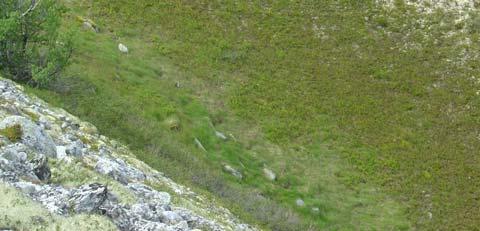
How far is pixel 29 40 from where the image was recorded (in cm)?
2766

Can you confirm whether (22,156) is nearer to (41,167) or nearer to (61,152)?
(41,167)

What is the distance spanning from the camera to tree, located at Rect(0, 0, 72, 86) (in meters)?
26.3

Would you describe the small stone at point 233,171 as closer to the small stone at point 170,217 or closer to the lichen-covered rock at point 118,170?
the lichen-covered rock at point 118,170

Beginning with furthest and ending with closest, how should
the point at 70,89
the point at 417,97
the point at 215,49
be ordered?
the point at 215,49 → the point at 417,97 → the point at 70,89

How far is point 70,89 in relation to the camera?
28.5 m

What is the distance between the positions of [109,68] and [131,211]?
969 inches

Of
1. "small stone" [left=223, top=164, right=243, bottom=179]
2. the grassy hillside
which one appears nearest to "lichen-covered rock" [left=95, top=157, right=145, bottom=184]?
the grassy hillside

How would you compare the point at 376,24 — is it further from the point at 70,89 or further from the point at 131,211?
the point at 131,211

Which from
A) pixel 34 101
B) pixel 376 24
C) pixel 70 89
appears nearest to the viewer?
pixel 34 101

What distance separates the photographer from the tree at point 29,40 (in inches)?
1037

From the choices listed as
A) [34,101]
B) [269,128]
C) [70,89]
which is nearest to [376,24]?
[269,128]

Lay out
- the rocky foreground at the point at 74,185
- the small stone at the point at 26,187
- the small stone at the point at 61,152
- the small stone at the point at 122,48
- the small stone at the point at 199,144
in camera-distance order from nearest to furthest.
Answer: the rocky foreground at the point at 74,185 < the small stone at the point at 26,187 < the small stone at the point at 61,152 < the small stone at the point at 199,144 < the small stone at the point at 122,48

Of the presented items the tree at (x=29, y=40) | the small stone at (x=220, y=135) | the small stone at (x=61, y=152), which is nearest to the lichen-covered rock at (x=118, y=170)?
the small stone at (x=61, y=152)

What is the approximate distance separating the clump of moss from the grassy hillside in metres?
9.57
